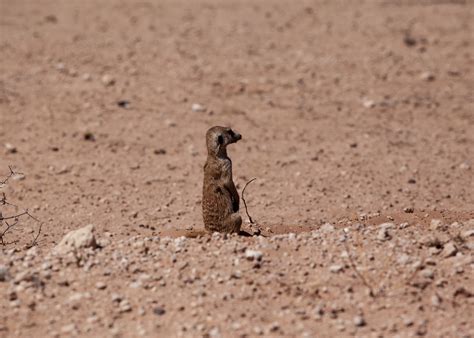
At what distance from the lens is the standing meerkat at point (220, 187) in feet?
19.5

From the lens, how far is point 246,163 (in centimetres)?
898

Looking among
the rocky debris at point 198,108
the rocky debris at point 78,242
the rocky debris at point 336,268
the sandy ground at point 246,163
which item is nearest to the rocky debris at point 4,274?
the sandy ground at point 246,163

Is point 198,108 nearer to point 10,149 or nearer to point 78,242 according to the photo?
point 10,149

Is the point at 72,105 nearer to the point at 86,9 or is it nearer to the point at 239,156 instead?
the point at 239,156

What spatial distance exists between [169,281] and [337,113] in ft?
18.5

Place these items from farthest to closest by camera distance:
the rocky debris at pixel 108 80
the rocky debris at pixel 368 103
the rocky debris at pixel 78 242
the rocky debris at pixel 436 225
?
the rocky debris at pixel 108 80
the rocky debris at pixel 368 103
the rocky debris at pixel 436 225
the rocky debris at pixel 78 242

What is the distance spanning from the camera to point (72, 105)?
402 inches

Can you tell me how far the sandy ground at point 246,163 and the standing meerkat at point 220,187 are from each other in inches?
16.0

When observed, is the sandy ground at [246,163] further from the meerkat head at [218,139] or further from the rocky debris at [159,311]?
the meerkat head at [218,139]

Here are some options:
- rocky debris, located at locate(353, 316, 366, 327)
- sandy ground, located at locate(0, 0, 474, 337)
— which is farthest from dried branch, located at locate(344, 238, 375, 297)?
rocky debris, located at locate(353, 316, 366, 327)

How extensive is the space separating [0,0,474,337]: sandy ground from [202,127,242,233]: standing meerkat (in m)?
0.41

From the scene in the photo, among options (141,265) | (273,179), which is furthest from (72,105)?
(141,265)

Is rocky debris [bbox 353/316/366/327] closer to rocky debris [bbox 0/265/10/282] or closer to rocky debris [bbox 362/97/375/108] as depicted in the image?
rocky debris [bbox 0/265/10/282]

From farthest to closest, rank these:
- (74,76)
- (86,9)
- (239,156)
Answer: (86,9) < (74,76) < (239,156)
